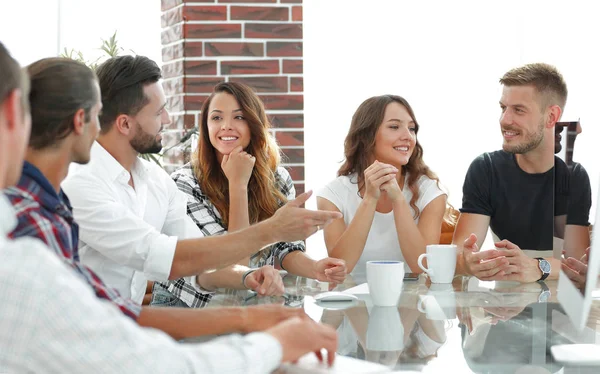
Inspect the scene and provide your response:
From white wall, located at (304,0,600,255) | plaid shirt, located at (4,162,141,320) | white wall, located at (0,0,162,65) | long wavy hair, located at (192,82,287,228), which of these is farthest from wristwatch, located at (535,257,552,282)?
white wall, located at (0,0,162,65)

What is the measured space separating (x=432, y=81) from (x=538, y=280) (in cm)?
263

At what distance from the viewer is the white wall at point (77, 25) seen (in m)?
4.65

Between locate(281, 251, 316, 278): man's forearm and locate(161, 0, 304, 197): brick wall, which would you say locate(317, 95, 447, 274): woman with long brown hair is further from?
locate(161, 0, 304, 197): brick wall

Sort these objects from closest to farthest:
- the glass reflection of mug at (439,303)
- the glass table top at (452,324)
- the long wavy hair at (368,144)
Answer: the glass table top at (452,324) → the glass reflection of mug at (439,303) → the long wavy hair at (368,144)

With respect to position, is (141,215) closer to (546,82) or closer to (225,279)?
(225,279)

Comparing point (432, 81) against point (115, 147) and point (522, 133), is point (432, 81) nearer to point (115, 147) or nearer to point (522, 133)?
point (522, 133)

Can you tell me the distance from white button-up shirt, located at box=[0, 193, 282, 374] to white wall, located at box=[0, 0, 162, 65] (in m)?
3.87

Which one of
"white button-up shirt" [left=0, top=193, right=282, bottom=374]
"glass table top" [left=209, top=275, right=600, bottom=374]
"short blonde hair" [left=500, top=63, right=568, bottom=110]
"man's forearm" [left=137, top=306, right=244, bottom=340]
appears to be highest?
"short blonde hair" [left=500, top=63, right=568, bottom=110]

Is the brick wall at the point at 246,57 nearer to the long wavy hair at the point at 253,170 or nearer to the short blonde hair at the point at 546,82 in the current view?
the long wavy hair at the point at 253,170

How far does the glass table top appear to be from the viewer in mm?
1384

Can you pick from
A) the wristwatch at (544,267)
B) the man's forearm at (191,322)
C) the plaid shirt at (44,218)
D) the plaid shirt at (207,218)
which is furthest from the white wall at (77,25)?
the plaid shirt at (44,218)

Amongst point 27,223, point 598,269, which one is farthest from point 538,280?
point 27,223

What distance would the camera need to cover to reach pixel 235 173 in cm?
273

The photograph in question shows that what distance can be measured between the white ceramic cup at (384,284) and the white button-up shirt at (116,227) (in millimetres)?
525
